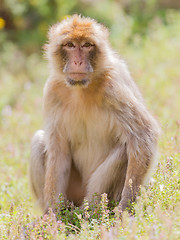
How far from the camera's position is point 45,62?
11383 mm

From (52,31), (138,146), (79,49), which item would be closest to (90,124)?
(138,146)

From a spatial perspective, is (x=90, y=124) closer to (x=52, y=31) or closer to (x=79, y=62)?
(x=79, y=62)

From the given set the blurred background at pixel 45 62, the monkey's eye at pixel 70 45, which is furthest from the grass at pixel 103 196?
the monkey's eye at pixel 70 45

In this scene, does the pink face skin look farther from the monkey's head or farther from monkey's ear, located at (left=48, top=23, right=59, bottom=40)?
monkey's ear, located at (left=48, top=23, right=59, bottom=40)

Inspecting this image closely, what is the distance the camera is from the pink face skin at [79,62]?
4824mm

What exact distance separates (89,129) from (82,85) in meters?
0.59

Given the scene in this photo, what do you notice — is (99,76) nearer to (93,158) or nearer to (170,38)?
(93,158)

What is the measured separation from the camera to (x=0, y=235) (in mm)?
4336

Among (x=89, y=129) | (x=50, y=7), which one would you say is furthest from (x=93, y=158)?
(x=50, y=7)

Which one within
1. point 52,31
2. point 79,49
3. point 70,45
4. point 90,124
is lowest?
point 90,124

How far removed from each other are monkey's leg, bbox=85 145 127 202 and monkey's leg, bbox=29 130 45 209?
2.54 ft

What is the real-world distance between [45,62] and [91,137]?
6.44 metres

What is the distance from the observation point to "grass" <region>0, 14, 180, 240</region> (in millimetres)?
3807

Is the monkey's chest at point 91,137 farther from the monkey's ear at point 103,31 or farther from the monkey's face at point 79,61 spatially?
the monkey's ear at point 103,31
